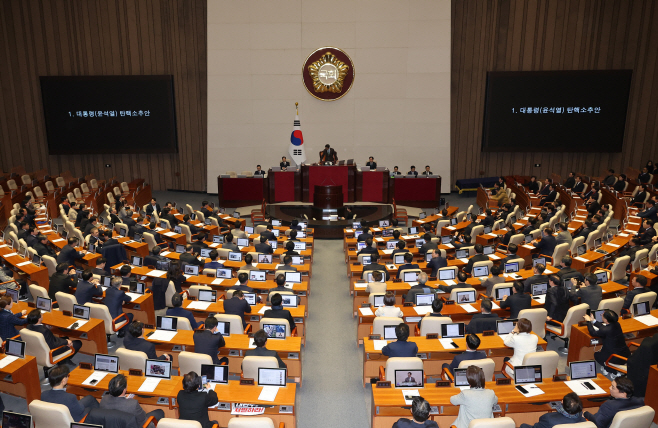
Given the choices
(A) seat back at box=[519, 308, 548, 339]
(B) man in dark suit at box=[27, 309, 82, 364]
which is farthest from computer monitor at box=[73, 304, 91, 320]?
(A) seat back at box=[519, 308, 548, 339]

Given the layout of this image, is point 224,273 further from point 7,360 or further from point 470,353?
point 470,353

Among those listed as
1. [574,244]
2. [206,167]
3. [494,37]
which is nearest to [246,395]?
[574,244]

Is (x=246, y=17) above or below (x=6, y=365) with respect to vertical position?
above

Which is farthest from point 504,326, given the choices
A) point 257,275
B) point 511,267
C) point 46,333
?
point 46,333

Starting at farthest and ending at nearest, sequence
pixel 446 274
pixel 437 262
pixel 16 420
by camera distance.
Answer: pixel 437 262 → pixel 446 274 → pixel 16 420

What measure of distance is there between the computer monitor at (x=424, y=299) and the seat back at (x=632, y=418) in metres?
4.05

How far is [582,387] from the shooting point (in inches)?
252

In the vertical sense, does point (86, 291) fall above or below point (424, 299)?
above

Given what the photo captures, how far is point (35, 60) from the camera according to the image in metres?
23.2

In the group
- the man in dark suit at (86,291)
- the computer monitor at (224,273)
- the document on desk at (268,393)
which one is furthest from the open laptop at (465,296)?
the man in dark suit at (86,291)

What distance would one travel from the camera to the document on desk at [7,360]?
6.74 m

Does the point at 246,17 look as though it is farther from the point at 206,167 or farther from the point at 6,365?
the point at 6,365

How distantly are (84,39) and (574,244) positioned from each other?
22297 mm

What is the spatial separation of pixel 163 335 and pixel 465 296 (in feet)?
17.8
